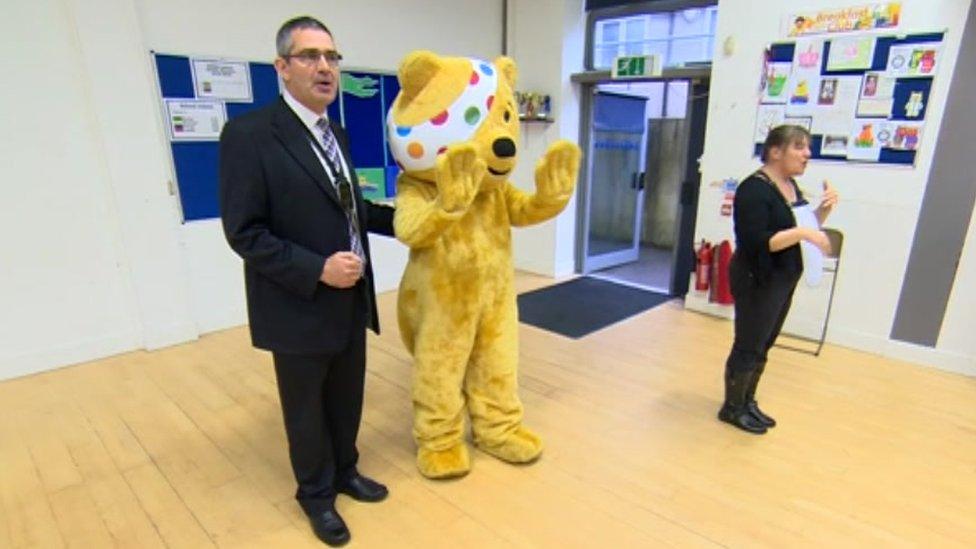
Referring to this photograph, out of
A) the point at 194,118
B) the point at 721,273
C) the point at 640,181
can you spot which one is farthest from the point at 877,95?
the point at 194,118

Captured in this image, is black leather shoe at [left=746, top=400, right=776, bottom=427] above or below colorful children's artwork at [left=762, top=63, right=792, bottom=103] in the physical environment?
below

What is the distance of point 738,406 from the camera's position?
8.22 ft

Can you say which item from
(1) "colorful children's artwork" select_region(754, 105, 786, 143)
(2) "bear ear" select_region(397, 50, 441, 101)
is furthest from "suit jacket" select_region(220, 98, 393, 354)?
(1) "colorful children's artwork" select_region(754, 105, 786, 143)

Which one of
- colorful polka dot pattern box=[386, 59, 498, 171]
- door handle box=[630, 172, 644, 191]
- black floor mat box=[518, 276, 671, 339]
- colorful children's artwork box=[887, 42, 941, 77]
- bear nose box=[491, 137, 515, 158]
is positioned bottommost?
black floor mat box=[518, 276, 671, 339]

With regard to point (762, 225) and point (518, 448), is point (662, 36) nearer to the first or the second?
point (762, 225)

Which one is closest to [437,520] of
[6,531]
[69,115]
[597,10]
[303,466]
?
[303,466]

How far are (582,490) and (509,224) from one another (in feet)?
3.54

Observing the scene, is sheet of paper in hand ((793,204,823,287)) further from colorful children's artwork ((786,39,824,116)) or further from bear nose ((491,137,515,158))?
colorful children's artwork ((786,39,824,116))

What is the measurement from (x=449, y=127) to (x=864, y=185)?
2811mm

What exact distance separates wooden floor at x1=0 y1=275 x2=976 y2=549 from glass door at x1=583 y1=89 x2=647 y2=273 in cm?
230

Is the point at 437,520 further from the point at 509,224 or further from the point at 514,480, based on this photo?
the point at 509,224

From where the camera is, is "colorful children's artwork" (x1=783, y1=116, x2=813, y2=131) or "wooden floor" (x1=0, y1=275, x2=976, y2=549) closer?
"wooden floor" (x1=0, y1=275, x2=976, y2=549)

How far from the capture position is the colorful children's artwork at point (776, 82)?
11.2ft

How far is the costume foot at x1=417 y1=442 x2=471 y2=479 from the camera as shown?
211 centimetres
